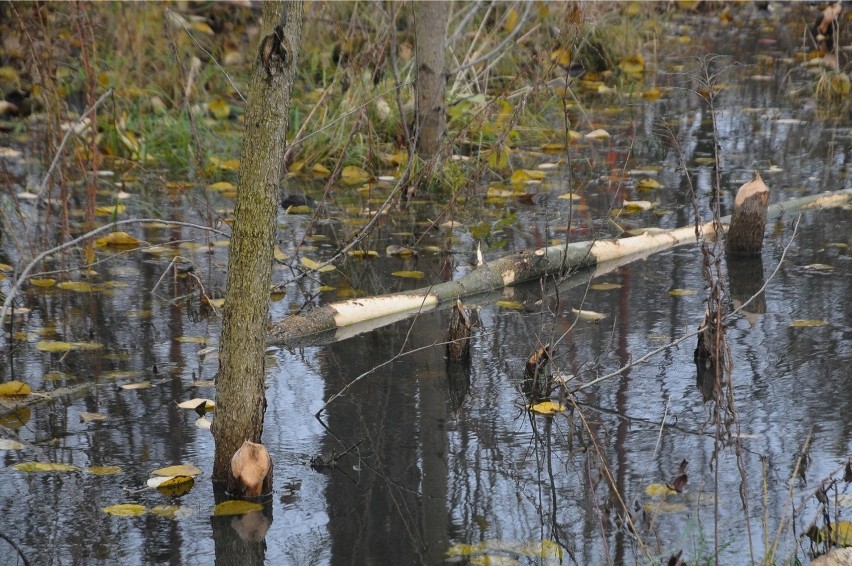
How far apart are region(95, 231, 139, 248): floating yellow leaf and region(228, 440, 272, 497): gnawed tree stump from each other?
3111 millimetres

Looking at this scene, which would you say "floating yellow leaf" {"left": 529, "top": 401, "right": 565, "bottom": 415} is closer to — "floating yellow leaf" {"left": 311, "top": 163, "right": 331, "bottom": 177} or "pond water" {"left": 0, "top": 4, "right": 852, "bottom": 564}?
"pond water" {"left": 0, "top": 4, "right": 852, "bottom": 564}

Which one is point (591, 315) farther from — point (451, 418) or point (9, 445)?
point (9, 445)

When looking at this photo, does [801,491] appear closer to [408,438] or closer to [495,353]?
[408,438]

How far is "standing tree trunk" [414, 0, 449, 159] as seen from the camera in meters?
7.12

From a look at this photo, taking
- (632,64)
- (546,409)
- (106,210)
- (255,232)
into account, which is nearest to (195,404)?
(255,232)

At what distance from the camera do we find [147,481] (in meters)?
3.29

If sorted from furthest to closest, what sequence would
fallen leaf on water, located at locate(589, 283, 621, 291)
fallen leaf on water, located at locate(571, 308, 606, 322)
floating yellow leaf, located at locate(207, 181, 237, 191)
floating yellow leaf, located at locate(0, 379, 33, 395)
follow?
floating yellow leaf, located at locate(207, 181, 237, 191) → fallen leaf on water, located at locate(589, 283, 621, 291) → fallen leaf on water, located at locate(571, 308, 606, 322) → floating yellow leaf, located at locate(0, 379, 33, 395)

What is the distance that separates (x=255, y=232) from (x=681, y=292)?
8.35 feet

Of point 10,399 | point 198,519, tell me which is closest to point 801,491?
point 198,519

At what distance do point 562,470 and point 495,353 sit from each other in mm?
1115

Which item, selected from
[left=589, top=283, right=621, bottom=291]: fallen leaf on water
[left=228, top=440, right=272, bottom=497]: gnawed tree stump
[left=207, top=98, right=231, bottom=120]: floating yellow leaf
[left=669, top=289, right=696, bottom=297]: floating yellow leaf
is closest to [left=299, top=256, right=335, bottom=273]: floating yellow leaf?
[left=589, top=283, right=621, bottom=291]: fallen leaf on water

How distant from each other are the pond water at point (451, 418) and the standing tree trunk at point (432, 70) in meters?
1.10

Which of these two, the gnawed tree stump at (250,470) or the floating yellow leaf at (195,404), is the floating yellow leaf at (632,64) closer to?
the floating yellow leaf at (195,404)

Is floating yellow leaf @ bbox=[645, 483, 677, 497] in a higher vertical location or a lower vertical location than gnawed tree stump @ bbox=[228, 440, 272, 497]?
lower
